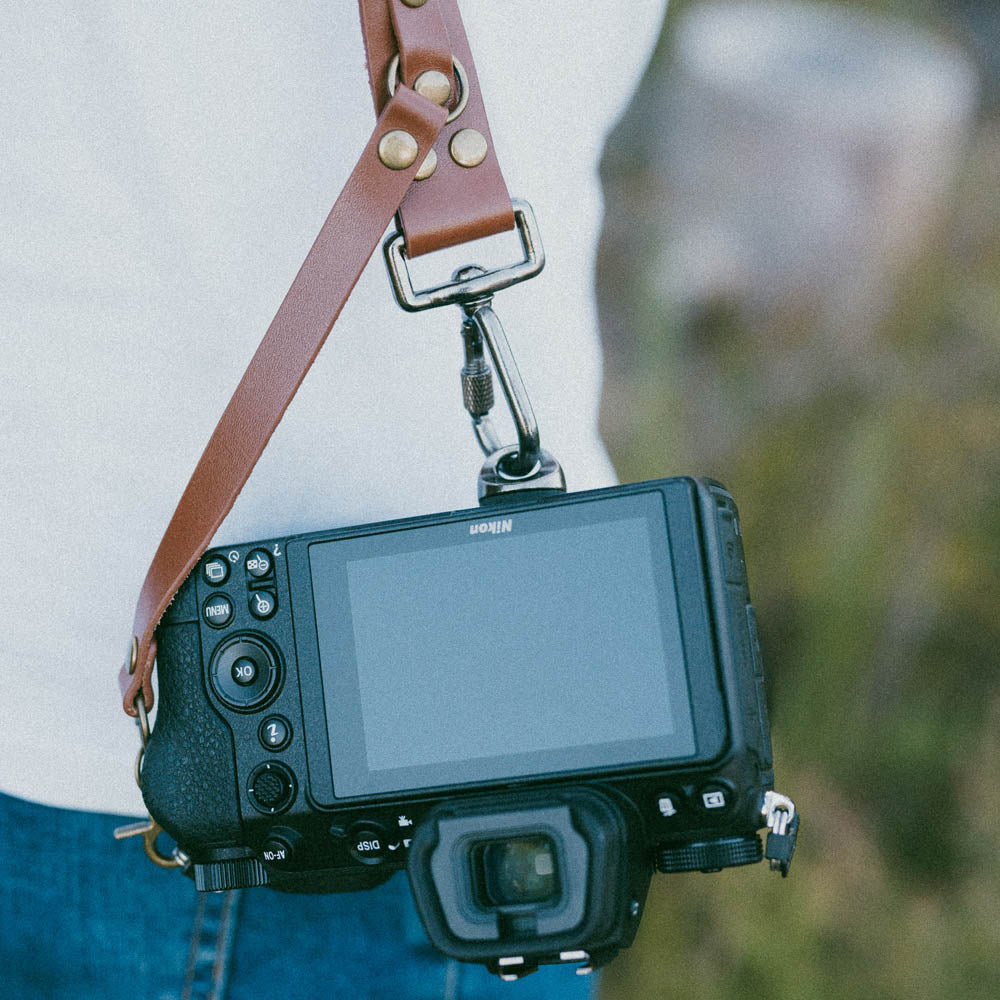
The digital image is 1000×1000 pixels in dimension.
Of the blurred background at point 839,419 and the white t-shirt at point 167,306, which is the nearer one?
the white t-shirt at point 167,306

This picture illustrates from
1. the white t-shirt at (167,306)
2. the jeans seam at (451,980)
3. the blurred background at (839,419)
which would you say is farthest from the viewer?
the blurred background at (839,419)

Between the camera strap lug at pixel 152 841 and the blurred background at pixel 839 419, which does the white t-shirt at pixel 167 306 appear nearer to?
the camera strap lug at pixel 152 841

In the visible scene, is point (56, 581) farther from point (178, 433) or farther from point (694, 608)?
point (694, 608)

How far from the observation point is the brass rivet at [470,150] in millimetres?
495

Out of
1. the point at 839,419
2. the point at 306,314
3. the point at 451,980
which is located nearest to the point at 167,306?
the point at 306,314

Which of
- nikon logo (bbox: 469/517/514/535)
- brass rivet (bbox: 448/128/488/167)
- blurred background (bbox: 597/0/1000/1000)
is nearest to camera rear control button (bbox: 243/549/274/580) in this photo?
nikon logo (bbox: 469/517/514/535)

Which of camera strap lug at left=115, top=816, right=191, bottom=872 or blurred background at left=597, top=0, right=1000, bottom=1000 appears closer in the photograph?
camera strap lug at left=115, top=816, right=191, bottom=872

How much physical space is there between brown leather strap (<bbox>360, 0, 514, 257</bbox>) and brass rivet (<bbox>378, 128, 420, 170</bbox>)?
0.02m

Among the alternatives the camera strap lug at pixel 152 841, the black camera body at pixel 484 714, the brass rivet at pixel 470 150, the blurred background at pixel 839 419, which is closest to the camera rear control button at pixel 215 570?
the black camera body at pixel 484 714

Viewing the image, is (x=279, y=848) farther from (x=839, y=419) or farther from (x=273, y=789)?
(x=839, y=419)

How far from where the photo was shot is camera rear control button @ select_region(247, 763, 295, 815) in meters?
0.56

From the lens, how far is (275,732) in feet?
1.85

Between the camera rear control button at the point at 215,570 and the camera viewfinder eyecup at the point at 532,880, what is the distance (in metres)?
0.15

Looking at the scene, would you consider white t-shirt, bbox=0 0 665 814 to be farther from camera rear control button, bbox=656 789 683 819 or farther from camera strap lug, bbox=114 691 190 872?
camera rear control button, bbox=656 789 683 819
